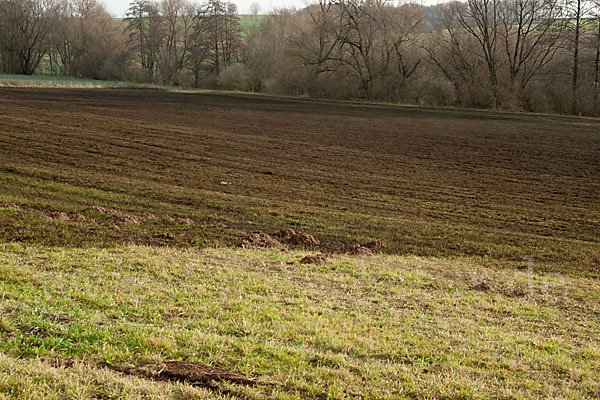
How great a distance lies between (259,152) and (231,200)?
925cm

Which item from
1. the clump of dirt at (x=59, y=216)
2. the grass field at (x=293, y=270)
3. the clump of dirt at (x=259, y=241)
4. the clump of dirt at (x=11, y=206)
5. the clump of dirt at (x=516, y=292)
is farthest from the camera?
the clump of dirt at (x=11, y=206)

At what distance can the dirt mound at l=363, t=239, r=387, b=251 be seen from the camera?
11656 mm

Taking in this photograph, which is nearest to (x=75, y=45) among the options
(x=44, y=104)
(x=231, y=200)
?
(x=44, y=104)

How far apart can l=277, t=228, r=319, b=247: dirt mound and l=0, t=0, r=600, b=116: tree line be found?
46.7 meters

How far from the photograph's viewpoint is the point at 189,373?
14.5 feet

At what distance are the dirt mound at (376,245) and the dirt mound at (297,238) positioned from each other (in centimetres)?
117

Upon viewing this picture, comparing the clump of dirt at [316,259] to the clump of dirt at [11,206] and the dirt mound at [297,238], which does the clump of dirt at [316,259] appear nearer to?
the dirt mound at [297,238]

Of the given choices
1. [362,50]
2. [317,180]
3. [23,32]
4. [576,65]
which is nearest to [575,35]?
[576,65]

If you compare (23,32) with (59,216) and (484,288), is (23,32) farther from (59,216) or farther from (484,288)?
(484,288)

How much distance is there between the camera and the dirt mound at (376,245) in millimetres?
11656

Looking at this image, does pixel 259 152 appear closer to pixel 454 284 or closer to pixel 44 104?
pixel 454 284

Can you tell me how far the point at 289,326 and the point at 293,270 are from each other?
321 centimetres

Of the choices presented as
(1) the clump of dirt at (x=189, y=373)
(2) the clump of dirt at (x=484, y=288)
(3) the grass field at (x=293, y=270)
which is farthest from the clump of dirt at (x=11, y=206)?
(2) the clump of dirt at (x=484, y=288)

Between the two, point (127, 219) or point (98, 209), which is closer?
point (127, 219)
